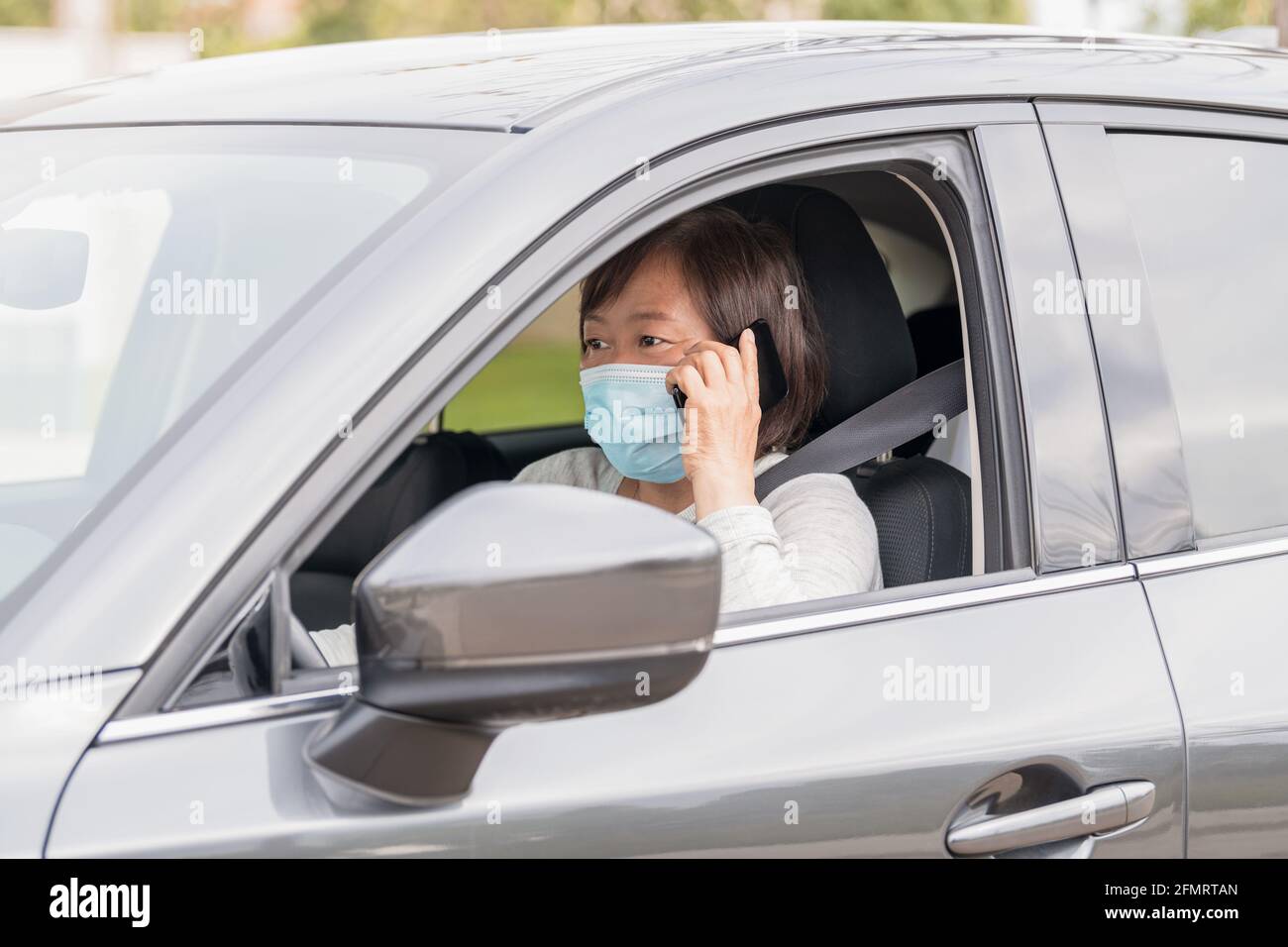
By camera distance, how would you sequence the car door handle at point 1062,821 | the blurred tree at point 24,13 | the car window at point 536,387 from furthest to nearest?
the blurred tree at point 24,13 → the car window at point 536,387 → the car door handle at point 1062,821

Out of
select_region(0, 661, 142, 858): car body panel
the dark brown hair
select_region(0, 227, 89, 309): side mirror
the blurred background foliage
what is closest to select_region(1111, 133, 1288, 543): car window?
→ the dark brown hair

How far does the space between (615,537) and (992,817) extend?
0.56 metres

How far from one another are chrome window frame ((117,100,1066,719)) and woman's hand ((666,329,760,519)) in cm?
34

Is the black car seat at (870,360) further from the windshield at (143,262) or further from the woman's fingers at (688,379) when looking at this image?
the windshield at (143,262)

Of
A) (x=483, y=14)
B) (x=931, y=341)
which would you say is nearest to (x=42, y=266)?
(x=931, y=341)

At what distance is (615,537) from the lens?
1.23 metres

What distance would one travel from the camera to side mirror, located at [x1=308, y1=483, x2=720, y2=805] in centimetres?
118

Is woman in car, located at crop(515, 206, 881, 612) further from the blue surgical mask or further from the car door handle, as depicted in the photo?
the car door handle

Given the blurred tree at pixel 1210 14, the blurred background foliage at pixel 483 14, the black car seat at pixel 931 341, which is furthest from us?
the blurred background foliage at pixel 483 14

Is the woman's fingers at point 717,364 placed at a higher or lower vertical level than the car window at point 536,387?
lower

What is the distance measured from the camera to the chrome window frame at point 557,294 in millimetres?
1274

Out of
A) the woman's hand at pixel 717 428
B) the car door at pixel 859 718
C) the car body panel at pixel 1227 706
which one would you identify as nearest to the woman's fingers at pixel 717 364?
the woman's hand at pixel 717 428
